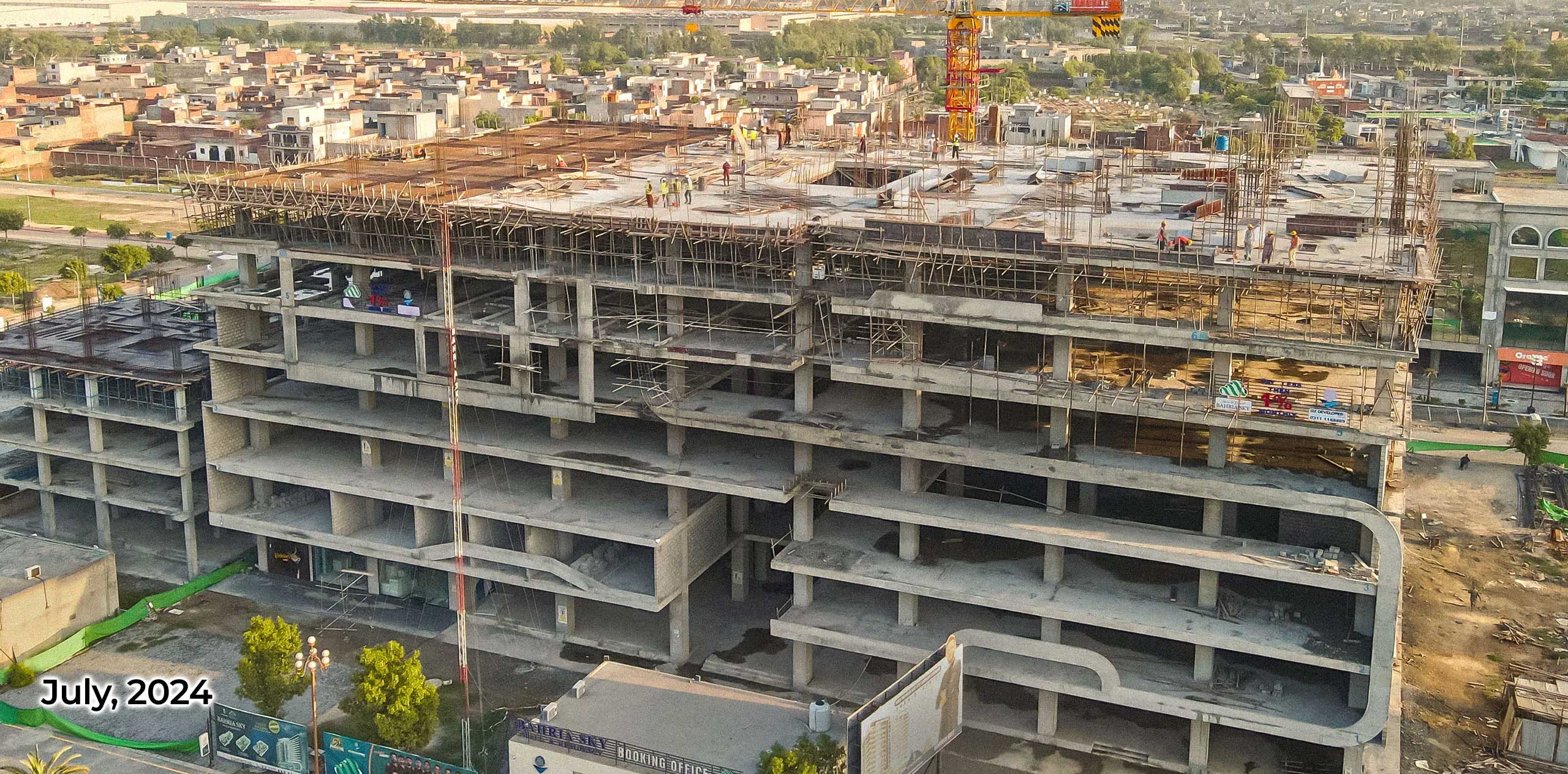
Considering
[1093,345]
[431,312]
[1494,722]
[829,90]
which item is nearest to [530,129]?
[431,312]

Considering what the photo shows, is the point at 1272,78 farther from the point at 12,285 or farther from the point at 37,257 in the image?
the point at 12,285

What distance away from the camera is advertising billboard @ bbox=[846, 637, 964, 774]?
3834cm

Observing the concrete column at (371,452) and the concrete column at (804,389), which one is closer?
the concrete column at (804,389)

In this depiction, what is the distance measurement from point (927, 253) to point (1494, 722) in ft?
75.6

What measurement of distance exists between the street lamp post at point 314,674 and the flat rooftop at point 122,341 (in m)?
15.4

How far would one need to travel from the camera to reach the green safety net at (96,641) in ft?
148

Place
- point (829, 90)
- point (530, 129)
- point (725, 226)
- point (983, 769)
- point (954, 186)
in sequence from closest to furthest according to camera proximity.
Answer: point (983, 769) → point (725, 226) → point (954, 186) → point (530, 129) → point (829, 90)

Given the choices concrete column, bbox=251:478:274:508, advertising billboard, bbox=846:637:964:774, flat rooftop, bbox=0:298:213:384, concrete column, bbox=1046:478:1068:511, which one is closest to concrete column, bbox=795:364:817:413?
concrete column, bbox=1046:478:1068:511

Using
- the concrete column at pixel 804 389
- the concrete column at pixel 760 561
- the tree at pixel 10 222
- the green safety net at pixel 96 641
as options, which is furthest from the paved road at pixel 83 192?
the concrete column at pixel 804 389

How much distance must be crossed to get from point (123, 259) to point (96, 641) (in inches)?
2089

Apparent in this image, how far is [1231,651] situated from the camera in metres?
45.5

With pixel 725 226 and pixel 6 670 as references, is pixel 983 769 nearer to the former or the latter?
pixel 725 226

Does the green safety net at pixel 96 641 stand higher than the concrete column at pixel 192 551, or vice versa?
the concrete column at pixel 192 551

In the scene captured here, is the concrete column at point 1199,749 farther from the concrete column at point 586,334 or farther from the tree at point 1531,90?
the tree at point 1531,90
